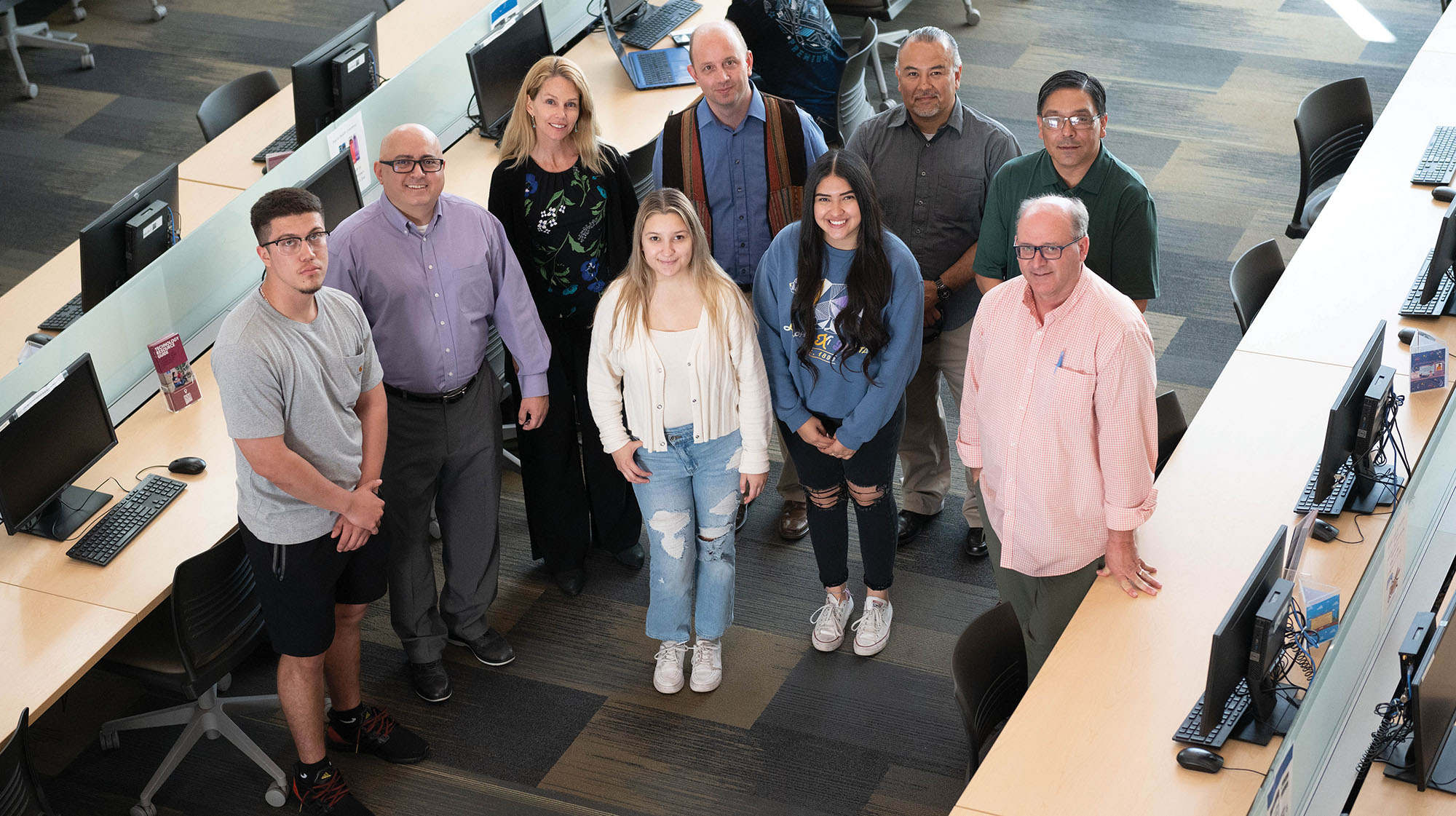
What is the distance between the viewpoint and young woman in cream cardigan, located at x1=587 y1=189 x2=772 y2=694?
347cm

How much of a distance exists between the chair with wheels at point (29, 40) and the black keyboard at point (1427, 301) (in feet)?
23.2

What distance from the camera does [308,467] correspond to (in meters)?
3.22

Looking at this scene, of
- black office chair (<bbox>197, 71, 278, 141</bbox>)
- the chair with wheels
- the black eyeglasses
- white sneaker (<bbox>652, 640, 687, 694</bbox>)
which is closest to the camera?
the black eyeglasses

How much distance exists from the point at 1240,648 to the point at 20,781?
8.49ft

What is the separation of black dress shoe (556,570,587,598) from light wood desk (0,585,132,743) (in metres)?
1.40

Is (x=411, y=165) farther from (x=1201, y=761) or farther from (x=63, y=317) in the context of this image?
(x=1201, y=761)

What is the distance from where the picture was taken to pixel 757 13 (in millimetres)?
5191

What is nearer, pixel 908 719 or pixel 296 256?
pixel 296 256

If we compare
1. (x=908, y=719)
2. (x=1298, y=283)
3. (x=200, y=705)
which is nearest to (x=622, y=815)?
(x=908, y=719)

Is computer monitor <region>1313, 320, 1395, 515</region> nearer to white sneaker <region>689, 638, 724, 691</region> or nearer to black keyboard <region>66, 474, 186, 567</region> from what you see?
white sneaker <region>689, 638, 724, 691</region>

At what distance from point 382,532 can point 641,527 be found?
1.28 metres

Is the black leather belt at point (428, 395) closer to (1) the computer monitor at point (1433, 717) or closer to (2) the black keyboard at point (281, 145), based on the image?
(2) the black keyboard at point (281, 145)

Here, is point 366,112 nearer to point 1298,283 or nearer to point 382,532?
point 382,532

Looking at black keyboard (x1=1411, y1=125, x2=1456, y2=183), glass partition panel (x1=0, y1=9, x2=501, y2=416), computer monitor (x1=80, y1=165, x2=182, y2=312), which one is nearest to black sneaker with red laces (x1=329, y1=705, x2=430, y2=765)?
glass partition panel (x1=0, y1=9, x2=501, y2=416)
